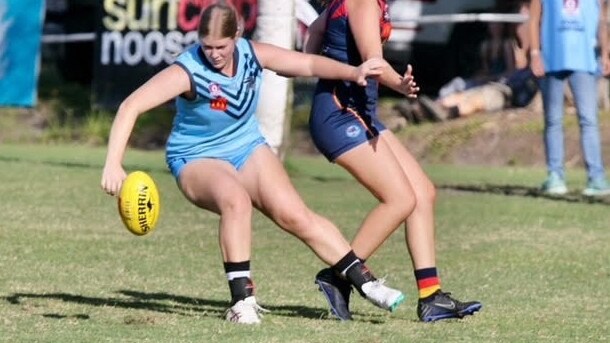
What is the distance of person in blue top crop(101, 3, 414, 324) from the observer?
7844 mm

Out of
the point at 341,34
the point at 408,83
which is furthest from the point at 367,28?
the point at 408,83

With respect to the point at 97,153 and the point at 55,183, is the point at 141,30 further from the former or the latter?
the point at 55,183

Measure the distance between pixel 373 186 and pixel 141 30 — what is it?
1077 cm

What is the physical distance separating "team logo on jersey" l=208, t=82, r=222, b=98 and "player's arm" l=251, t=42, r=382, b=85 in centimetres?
29

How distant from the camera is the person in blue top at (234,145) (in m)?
7.84

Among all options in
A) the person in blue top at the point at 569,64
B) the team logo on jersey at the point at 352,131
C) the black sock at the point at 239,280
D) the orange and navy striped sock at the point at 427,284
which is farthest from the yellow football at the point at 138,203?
the person in blue top at the point at 569,64

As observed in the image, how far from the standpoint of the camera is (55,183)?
14336mm

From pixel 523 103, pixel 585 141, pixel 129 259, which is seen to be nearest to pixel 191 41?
pixel 523 103

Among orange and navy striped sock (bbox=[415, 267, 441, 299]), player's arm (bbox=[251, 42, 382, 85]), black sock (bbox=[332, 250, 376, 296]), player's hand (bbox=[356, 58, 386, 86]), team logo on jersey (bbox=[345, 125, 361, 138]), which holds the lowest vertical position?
orange and navy striped sock (bbox=[415, 267, 441, 299])

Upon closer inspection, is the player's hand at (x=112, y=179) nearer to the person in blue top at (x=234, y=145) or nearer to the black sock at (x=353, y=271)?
the person in blue top at (x=234, y=145)

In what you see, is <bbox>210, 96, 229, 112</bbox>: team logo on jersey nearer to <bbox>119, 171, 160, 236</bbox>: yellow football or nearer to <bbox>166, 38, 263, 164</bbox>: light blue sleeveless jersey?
<bbox>166, 38, 263, 164</bbox>: light blue sleeveless jersey

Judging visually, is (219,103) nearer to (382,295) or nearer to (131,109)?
(131,109)

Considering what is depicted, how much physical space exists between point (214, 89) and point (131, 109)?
0.41 meters

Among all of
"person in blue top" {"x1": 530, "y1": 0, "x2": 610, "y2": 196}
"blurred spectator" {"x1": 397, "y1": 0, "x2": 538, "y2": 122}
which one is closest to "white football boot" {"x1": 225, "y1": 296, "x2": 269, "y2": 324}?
Answer: "person in blue top" {"x1": 530, "y1": 0, "x2": 610, "y2": 196}
